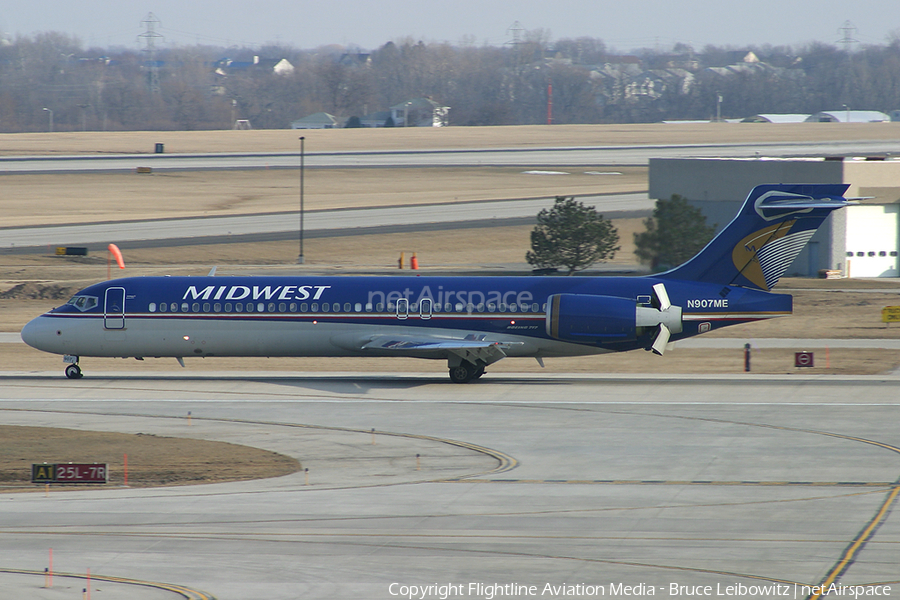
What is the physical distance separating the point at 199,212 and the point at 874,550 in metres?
81.4

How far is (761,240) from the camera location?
3666cm

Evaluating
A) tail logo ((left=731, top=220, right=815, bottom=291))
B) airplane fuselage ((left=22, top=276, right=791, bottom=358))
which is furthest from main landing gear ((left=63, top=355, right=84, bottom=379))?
tail logo ((left=731, top=220, right=815, bottom=291))

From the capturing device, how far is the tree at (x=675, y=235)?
6328 cm

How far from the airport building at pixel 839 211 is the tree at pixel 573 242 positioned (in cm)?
916

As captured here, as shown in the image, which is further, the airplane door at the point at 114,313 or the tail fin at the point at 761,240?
the airplane door at the point at 114,313

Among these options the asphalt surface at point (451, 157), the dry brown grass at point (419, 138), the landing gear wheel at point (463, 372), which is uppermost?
the dry brown grass at point (419, 138)

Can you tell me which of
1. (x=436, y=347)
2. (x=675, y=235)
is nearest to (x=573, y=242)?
(x=675, y=235)

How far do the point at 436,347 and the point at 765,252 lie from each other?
41.2 feet

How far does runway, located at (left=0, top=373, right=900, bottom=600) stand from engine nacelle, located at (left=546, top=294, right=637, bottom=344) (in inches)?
81.0

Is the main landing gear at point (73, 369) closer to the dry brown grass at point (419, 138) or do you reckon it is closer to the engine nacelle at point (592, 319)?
the engine nacelle at point (592, 319)

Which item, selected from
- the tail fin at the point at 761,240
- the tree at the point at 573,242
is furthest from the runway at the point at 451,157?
the tail fin at the point at 761,240

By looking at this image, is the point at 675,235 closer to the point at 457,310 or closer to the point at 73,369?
the point at 457,310

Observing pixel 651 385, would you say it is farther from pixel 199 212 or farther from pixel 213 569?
pixel 199 212

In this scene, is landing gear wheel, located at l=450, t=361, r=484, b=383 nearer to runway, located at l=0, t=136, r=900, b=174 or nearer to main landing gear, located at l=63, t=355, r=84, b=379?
main landing gear, located at l=63, t=355, r=84, b=379
